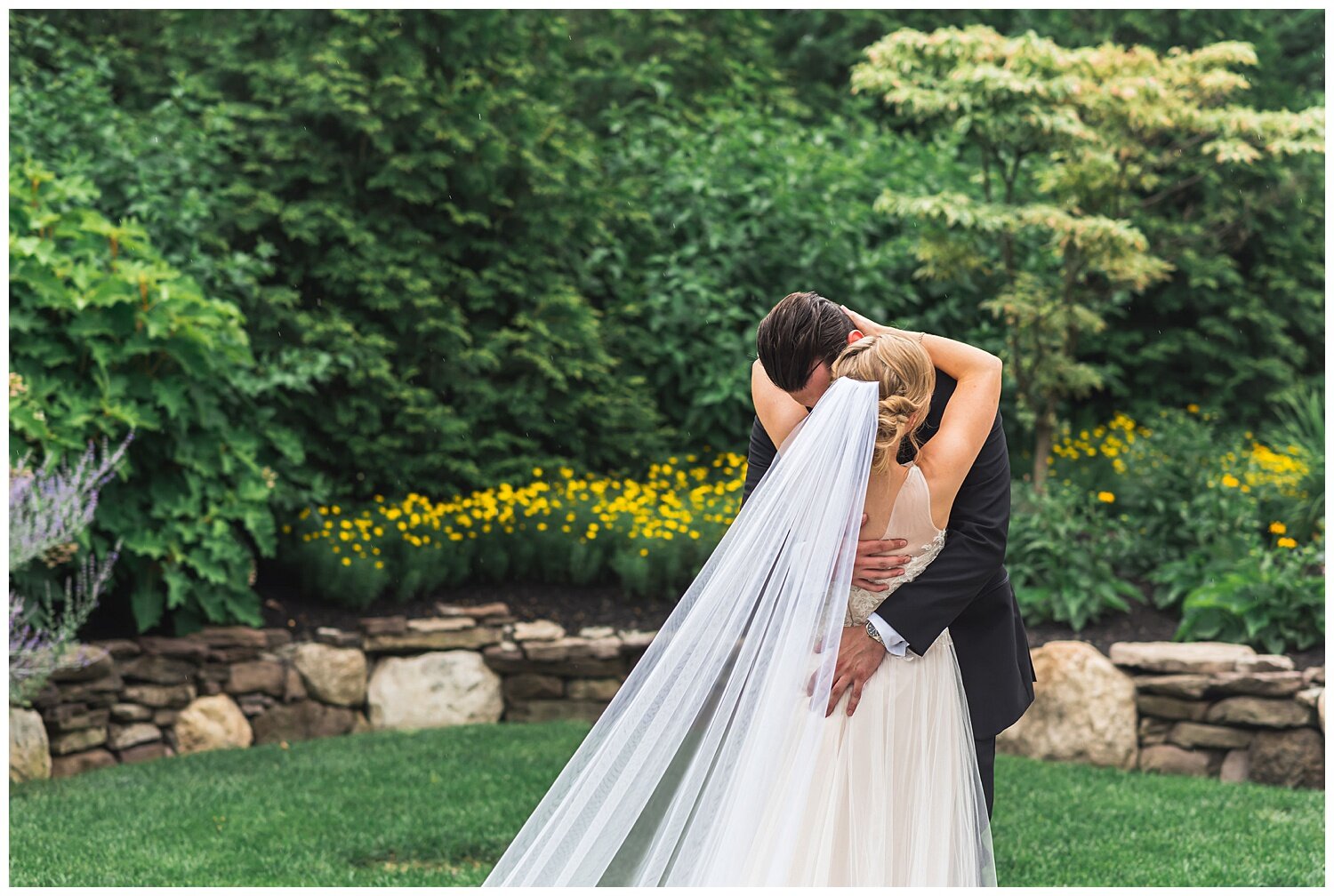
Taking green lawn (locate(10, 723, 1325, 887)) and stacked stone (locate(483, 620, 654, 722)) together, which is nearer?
green lawn (locate(10, 723, 1325, 887))

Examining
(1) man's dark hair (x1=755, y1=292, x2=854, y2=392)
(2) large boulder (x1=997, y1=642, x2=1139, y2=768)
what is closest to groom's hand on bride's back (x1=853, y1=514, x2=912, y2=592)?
(1) man's dark hair (x1=755, y1=292, x2=854, y2=392)

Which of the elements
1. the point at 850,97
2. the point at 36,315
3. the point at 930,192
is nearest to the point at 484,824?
the point at 36,315

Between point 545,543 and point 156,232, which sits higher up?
point 156,232

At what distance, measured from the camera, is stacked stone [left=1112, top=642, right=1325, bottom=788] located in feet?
16.9

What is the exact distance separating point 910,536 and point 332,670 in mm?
4148

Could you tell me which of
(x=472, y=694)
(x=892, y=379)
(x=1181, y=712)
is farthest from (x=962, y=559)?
(x=472, y=694)

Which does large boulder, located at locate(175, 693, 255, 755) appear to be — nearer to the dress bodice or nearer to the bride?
the bride

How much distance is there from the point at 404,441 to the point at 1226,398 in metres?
5.77

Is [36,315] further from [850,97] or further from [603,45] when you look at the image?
[850,97]

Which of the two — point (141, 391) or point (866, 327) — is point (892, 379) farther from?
point (141, 391)

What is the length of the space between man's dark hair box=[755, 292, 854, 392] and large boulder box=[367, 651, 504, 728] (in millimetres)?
3989

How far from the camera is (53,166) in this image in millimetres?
6180

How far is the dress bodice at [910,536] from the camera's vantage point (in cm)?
253

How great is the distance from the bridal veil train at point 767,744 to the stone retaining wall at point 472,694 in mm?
3227
